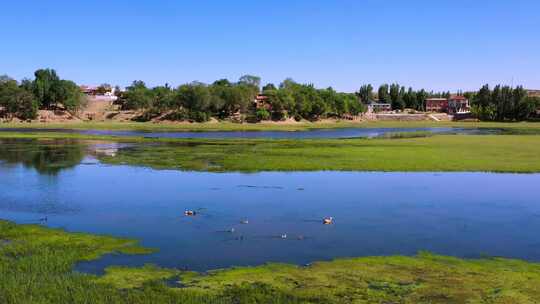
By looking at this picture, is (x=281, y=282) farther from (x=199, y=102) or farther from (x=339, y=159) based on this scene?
(x=199, y=102)

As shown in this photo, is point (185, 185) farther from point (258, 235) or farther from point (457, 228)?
point (457, 228)

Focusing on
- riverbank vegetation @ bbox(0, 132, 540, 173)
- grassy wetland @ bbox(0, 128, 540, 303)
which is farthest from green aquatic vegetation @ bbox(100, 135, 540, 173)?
grassy wetland @ bbox(0, 128, 540, 303)

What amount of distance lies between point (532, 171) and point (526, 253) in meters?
24.9

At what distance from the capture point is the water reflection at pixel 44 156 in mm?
45812

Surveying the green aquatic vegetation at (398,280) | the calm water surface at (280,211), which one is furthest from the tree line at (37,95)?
the green aquatic vegetation at (398,280)

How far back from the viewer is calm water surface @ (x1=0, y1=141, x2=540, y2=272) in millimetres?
19766

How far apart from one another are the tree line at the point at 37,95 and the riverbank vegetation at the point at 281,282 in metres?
149

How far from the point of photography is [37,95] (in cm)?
16412

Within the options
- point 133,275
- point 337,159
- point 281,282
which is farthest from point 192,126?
point 281,282

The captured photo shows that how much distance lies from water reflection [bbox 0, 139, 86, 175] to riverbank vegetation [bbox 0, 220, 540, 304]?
89.2 feet

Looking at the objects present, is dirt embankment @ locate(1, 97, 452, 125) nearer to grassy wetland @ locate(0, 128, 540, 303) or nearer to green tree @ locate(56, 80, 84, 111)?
green tree @ locate(56, 80, 84, 111)

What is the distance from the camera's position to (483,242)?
68.6 feet

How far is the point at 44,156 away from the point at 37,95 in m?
121

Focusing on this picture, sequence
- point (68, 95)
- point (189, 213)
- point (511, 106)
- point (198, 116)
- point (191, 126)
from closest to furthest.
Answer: point (189, 213) < point (191, 126) < point (198, 116) < point (68, 95) < point (511, 106)
